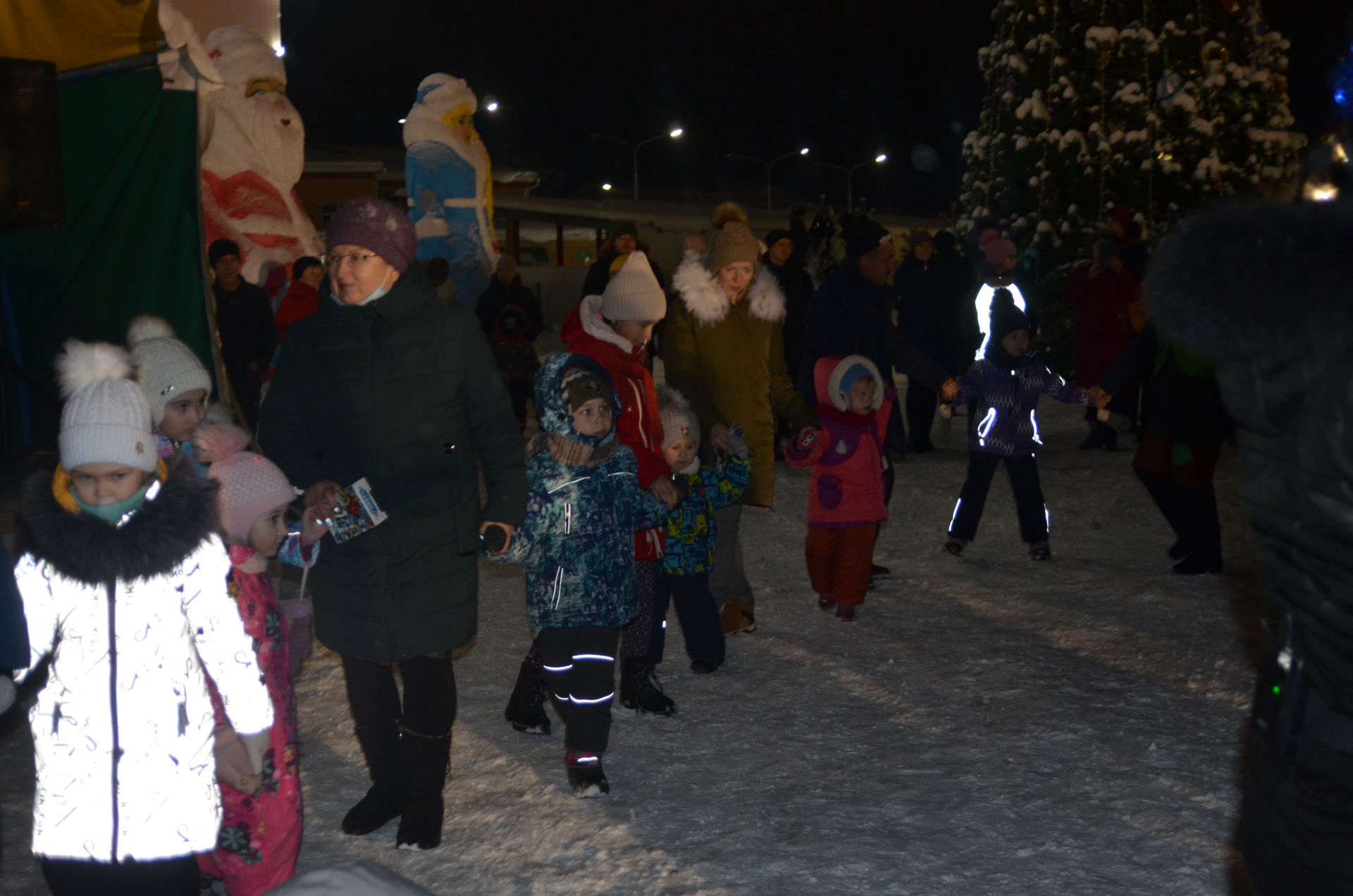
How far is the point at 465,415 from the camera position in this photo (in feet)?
13.3

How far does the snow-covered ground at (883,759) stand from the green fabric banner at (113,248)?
3.87 m

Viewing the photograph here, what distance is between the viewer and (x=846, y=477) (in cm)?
660

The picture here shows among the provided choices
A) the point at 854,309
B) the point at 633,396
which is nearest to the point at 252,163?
the point at 854,309

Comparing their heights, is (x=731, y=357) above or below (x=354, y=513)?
above

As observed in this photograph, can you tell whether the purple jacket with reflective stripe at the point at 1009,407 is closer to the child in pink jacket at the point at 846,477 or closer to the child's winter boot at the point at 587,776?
the child in pink jacket at the point at 846,477

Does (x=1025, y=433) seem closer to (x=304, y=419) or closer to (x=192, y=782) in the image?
(x=304, y=419)

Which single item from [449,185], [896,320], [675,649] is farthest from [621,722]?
[449,185]

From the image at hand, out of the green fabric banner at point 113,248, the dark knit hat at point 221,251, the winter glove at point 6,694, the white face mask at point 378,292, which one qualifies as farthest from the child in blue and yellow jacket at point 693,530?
the dark knit hat at point 221,251

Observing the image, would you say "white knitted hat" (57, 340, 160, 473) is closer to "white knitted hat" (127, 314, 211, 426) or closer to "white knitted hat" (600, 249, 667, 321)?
"white knitted hat" (127, 314, 211, 426)

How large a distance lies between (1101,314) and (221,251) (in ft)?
24.6

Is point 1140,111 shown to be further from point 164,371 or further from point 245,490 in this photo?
point 245,490

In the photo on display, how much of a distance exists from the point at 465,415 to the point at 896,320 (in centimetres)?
934

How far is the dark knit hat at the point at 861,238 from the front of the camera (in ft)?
23.1

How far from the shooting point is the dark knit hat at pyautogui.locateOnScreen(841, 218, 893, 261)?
7.04 metres
